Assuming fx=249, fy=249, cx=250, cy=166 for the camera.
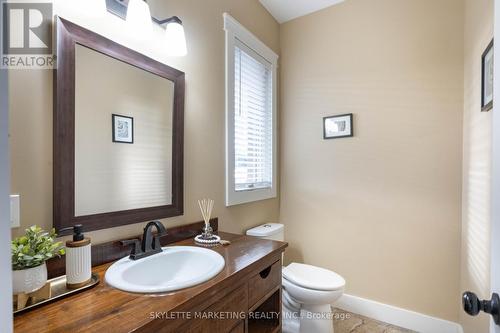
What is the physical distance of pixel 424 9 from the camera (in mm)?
1864

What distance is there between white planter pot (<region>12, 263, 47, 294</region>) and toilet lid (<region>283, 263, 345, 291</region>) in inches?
55.1

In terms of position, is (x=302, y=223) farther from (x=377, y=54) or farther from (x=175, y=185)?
(x=377, y=54)

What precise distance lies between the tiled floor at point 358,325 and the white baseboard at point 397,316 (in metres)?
0.04

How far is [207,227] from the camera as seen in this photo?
57.0 inches

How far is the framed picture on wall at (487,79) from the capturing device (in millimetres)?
1150

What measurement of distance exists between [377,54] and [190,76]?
1.54 meters

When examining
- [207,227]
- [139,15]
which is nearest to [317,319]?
[207,227]

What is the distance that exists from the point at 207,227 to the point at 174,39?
1046mm

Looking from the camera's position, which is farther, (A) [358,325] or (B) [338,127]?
(B) [338,127]

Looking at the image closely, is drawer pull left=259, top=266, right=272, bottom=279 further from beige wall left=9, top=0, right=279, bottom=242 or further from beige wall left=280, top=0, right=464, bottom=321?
beige wall left=280, top=0, right=464, bottom=321

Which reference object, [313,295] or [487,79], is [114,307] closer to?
[313,295]

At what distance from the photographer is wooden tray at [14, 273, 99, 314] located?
0.73 m

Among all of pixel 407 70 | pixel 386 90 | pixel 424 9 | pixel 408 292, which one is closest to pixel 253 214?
pixel 408 292

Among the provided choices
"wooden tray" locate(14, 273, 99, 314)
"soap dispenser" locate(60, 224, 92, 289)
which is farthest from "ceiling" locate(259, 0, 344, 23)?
"wooden tray" locate(14, 273, 99, 314)
